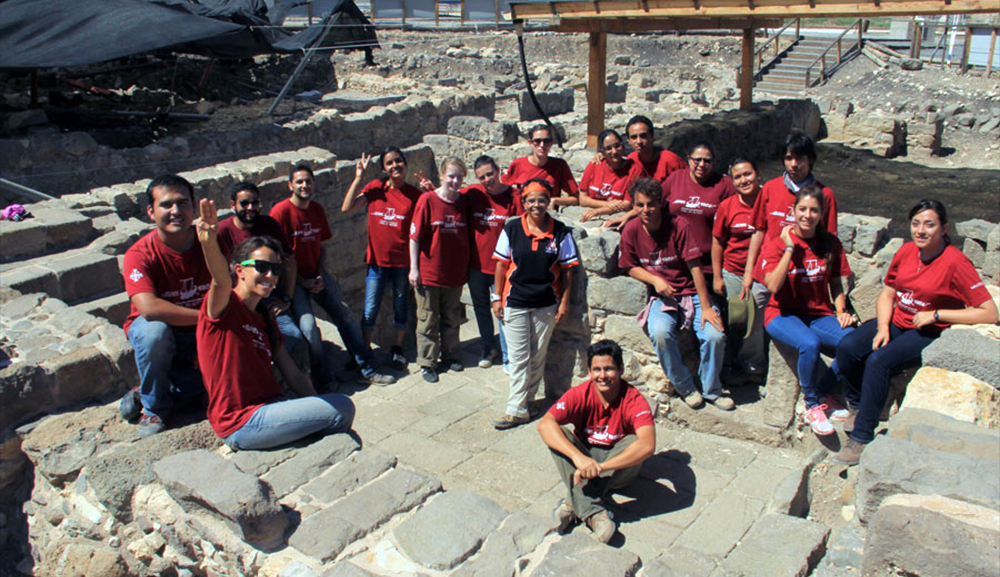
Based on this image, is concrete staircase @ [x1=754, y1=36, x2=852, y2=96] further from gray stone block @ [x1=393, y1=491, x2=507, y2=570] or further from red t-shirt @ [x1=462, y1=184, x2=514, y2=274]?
gray stone block @ [x1=393, y1=491, x2=507, y2=570]

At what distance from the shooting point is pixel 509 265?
→ 5.35 meters

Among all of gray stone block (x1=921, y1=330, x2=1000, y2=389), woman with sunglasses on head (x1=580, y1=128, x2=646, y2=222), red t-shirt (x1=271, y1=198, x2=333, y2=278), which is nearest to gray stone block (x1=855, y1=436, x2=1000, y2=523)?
gray stone block (x1=921, y1=330, x2=1000, y2=389)

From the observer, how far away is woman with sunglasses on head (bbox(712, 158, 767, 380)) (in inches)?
212

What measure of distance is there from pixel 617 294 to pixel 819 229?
1.35 m

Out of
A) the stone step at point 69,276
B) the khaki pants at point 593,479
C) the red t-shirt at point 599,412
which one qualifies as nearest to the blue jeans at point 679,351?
the red t-shirt at point 599,412

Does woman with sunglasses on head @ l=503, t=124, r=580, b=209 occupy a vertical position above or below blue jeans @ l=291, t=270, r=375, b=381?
above

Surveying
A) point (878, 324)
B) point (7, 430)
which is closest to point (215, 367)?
point (7, 430)

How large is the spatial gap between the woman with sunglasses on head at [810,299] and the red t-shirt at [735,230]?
0.42 meters

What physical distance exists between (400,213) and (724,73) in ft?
63.0

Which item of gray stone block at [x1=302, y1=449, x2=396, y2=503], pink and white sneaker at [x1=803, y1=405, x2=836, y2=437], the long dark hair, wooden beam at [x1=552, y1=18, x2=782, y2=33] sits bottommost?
pink and white sneaker at [x1=803, y1=405, x2=836, y2=437]

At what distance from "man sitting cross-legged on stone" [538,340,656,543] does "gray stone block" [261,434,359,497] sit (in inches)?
41.7

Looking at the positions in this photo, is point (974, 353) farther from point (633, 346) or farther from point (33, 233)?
point (33, 233)

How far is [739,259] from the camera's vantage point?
17.9 feet

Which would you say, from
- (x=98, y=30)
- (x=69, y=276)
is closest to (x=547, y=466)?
(x=69, y=276)
